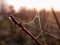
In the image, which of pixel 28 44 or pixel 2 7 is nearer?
pixel 28 44

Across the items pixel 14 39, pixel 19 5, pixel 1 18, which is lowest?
pixel 14 39

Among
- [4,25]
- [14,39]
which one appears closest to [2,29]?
[4,25]

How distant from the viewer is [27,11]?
2.75 metres

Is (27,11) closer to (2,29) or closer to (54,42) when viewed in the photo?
(2,29)

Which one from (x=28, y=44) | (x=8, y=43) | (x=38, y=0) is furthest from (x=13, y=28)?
(x=38, y=0)

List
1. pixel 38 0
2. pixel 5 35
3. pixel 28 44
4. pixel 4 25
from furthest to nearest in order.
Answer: pixel 4 25 → pixel 5 35 → pixel 28 44 → pixel 38 0

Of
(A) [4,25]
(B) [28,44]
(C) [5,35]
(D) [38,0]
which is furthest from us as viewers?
(A) [4,25]

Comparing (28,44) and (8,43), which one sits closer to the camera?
(28,44)

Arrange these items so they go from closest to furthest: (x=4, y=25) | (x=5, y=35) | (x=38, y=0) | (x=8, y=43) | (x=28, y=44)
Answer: (x=38, y=0) → (x=28, y=44) → (x=8, y=43) → (x=5, y=35) → (x=4, y=25)

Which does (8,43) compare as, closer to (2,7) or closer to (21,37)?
(21,37)

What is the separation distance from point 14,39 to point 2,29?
0.99 feet

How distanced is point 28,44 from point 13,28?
2.01 ft

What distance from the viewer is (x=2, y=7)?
2.95m

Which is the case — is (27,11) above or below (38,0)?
below
